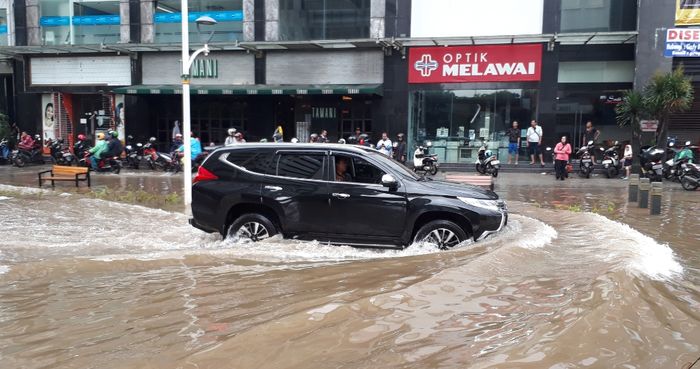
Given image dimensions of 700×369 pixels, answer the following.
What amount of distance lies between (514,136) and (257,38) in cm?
1127

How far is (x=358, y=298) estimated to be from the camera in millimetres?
5395

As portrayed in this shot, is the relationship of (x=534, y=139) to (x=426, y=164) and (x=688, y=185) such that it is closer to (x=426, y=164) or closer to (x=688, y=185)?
(x=426, y=164)

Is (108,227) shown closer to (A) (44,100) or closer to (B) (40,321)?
(B) (40,321)

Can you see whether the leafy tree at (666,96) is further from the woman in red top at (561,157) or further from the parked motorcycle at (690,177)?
the parked motorcycle at (690,177)

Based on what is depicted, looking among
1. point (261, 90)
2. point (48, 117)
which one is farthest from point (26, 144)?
point (261, 90)

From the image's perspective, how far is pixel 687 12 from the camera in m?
19.3

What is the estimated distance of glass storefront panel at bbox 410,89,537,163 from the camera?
72.0 ft

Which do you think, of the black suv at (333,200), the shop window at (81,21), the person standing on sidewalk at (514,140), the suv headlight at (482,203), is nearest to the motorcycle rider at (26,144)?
the shop window at (81,21)

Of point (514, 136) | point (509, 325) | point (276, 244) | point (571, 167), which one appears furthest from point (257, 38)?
point (509, 325)

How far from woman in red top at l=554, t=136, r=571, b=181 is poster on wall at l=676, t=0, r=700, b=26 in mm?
6057

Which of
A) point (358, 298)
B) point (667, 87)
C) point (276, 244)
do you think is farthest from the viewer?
point (667, 87)

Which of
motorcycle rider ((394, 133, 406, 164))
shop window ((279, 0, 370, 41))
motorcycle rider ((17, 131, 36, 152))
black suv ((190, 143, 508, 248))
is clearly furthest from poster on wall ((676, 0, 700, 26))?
motorcycle rider ((17, 131, 36, 152))

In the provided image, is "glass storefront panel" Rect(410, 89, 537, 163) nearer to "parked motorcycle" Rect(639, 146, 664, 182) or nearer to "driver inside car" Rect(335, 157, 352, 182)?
"parked motorcycle" Rect(639, 146, 664, 182)

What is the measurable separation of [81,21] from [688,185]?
24.9m
